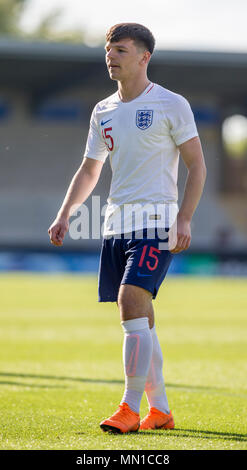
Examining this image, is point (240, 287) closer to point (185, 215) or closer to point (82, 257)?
point (82, 257)

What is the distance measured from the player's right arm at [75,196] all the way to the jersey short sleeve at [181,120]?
61 centimetres

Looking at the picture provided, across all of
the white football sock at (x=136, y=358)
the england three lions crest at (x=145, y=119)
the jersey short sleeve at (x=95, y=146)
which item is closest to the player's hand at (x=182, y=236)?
the white football sock at (x=136, y=358)

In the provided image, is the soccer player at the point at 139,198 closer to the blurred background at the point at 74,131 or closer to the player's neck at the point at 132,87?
the player's neck at the point at 132,87

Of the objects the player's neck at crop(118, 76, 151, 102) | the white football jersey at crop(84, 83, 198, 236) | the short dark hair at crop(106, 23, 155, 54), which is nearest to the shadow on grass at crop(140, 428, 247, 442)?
the white football jersey at crop(84, 83, 198, 236)

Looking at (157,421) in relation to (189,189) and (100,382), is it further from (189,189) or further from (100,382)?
(100,382)

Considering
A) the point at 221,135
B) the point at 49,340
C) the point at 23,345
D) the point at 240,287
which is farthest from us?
the point at 221,135

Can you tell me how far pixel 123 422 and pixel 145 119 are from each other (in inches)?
62.2

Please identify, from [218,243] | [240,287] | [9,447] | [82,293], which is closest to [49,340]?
[9,447]

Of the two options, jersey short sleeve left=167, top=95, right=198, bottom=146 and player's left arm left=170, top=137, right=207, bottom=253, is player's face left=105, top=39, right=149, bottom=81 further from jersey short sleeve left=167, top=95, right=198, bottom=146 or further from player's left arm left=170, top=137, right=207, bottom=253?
player's left arm left=170, top=137, right=207, bottom=253

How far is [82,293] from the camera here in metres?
20.2

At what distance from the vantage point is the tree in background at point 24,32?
57.0 metres

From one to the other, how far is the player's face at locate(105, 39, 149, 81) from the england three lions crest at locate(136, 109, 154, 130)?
0.24m

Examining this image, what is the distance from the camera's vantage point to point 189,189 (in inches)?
184

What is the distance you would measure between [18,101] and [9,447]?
1288 inches
